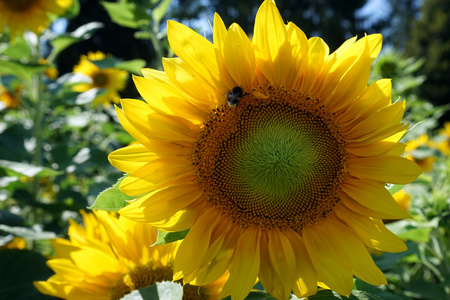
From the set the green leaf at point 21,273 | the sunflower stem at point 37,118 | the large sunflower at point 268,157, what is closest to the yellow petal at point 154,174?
the large sunflower at point 268,157

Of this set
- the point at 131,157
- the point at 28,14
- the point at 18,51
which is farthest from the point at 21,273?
the point at 28,14

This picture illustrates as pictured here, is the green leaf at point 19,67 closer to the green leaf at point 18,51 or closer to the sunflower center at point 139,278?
the green leaf at point 18,51

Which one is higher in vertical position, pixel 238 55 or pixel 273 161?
pixel 238 55

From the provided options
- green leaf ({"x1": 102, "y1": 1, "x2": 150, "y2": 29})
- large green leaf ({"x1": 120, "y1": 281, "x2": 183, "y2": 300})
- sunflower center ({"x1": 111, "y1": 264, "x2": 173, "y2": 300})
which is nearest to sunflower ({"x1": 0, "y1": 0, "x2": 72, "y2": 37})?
green leaf ({"x1": 102, "y1": 1, "x2": 150, "y2": 29})

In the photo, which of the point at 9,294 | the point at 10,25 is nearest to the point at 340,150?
the point at 9,294

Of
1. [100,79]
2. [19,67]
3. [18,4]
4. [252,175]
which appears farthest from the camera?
[100,79]

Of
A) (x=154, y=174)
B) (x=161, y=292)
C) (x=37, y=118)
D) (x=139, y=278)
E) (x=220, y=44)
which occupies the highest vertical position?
(x=220, y=44)

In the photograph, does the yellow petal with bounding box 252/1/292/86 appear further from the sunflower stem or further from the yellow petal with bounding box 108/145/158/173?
the sunflower stem

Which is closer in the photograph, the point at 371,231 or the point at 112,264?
the point at 371,231

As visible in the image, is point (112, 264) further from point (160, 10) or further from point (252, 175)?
point (160, 10)
